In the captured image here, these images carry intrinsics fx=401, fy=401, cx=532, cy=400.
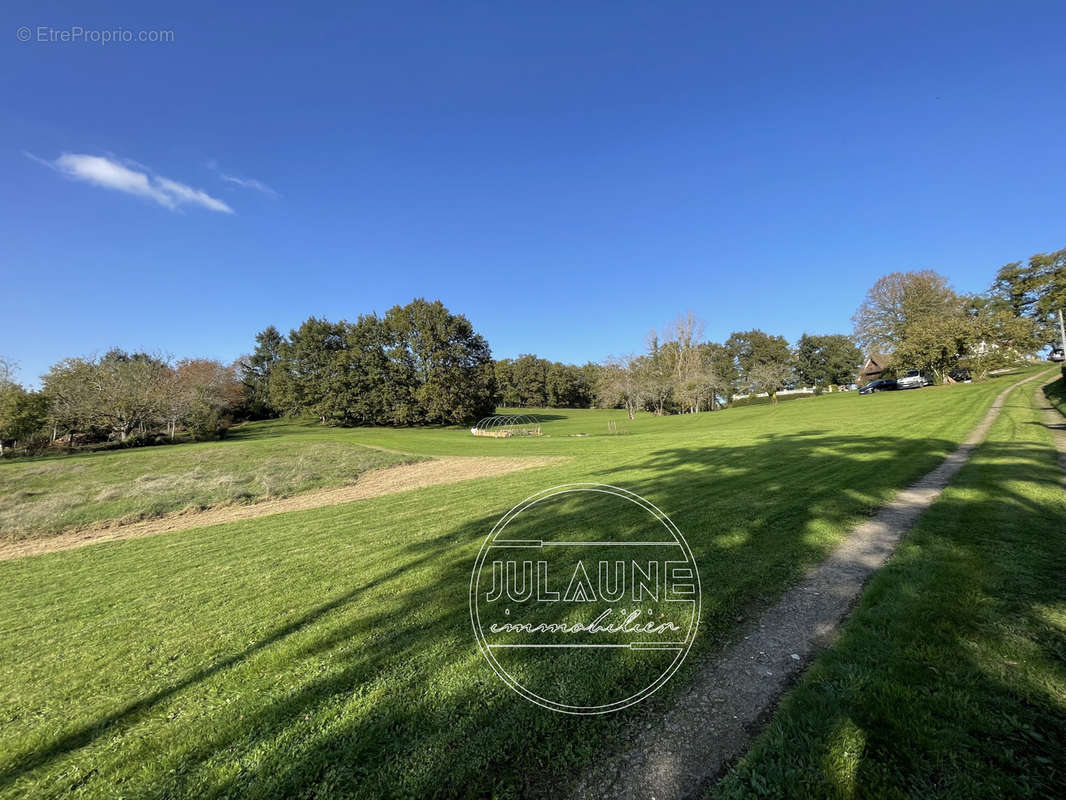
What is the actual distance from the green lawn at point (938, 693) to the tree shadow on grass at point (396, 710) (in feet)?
2.56

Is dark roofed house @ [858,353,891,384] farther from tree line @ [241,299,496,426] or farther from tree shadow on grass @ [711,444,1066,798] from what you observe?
tree shadow on grass @ [711,444,1066,798]

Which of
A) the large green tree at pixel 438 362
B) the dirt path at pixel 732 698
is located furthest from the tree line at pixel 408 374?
the dirt path at pixel 732 698

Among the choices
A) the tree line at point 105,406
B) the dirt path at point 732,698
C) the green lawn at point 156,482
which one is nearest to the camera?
the dirt path at point 732,698

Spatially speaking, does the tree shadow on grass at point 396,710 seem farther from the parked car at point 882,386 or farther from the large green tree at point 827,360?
the large green tree at point 827,360

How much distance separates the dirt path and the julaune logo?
0.34 metres

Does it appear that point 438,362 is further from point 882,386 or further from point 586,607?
point 882,386

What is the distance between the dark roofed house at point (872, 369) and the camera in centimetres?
6638

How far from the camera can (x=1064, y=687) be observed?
2.69 m

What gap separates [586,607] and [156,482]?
19333 millimetres

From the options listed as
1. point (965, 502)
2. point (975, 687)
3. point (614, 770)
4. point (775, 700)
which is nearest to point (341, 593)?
point (614, 770)

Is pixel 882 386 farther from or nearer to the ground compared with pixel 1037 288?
nearer to the ground

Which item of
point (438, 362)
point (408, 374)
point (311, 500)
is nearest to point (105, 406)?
point (408, 374)

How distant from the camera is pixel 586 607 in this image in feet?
13.6

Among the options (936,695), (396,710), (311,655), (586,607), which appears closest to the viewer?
(936,695)
